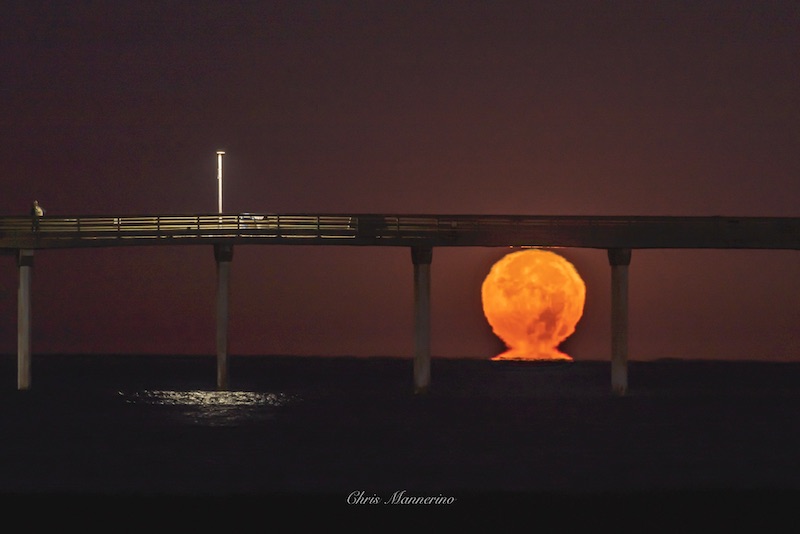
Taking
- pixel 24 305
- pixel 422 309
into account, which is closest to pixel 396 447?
pixel 422 309

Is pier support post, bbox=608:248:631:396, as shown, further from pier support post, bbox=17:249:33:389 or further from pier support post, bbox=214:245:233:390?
pier support post, bbox=17:249:33:389

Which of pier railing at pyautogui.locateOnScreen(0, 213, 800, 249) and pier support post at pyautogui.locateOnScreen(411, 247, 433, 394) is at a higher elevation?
pier railing at pyautogui.locateOnScreen(0, 213, 800, 249)

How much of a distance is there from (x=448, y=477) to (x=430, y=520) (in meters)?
10.3

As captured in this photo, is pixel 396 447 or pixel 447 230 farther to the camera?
pixel 447 230

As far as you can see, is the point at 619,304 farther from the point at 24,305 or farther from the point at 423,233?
the point at 24,305

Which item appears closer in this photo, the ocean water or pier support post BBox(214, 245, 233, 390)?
the ocean water

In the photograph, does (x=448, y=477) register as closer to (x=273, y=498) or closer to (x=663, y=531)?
(x=273, y=498)

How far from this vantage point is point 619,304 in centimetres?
6881

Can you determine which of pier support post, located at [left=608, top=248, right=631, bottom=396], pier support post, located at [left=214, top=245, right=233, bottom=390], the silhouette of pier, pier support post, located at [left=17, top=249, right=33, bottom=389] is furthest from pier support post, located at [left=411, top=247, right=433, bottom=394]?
pier support post, located at [left=17, top=249, right=33, bottom=389]

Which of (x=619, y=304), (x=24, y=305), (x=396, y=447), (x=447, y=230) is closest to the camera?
(x=396, y=447)

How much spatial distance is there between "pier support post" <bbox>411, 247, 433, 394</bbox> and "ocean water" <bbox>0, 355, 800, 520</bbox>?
112 inches

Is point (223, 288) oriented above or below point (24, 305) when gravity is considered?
above

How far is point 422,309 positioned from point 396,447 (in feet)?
34.5

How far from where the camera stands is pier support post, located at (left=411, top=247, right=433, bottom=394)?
220 ft
